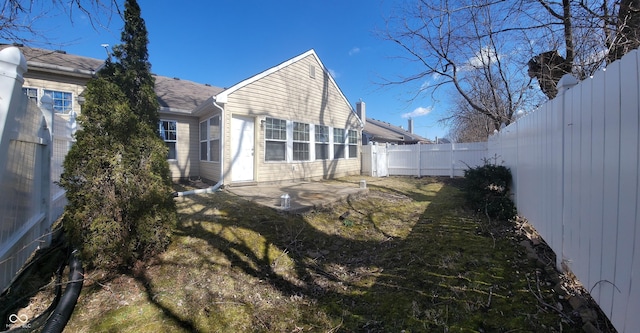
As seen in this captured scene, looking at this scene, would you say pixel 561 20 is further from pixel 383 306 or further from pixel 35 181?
pixel 35 181

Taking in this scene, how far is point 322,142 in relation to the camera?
1226 cm

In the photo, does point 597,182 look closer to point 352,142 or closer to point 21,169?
point 21,169

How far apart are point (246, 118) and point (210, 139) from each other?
1560 mm

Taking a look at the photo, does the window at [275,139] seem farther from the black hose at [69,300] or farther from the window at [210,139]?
the black hose at [69,300]

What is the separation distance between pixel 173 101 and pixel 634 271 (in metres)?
11.8

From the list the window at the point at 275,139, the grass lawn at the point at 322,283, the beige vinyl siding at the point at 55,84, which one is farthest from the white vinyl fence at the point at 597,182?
the beige vinyl siding at the point at 55,84

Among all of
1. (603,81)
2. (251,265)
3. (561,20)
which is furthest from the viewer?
(561,20)

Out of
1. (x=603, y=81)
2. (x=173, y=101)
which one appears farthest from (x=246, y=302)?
(x=173, y=101)

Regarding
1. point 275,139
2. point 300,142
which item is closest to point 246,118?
point 275,139

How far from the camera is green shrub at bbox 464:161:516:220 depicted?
584cm

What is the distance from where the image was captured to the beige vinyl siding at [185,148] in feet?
33.6

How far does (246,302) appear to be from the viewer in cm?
312

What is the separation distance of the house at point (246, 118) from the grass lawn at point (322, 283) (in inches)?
160

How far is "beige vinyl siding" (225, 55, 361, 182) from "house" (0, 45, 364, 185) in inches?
1.2
